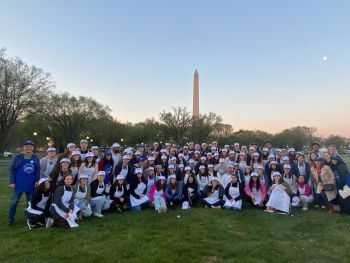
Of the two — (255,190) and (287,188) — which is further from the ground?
(287,188)

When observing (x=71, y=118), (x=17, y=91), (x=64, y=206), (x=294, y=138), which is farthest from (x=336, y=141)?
(x=64, y=206)

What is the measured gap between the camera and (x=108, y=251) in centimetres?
552

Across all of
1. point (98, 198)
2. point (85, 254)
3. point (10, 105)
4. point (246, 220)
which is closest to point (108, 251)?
point (85, 254)

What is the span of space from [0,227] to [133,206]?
11.5 ft

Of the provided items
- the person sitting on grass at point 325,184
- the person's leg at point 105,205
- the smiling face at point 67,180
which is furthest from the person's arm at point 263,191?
the smiling face at point 67,180

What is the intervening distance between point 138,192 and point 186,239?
11.5ft

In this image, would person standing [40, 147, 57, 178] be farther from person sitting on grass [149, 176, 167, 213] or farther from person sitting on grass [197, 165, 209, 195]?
person sitting on grass [197, 165, 209, 195]

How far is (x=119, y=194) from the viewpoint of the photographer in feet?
29.9

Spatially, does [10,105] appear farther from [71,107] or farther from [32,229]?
[32,229]

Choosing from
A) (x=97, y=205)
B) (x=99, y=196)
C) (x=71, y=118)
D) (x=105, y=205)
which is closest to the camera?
(x=97, y=205)

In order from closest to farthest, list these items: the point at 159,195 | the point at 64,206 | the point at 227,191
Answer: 1. the point at 64,206
2. the point at 159,195
3. the point at 227,191

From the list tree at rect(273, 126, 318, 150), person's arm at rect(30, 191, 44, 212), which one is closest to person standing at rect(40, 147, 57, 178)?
person's arm at rect(30, 191, 44, 212)

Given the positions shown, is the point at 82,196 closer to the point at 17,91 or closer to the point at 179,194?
the point at 179,194

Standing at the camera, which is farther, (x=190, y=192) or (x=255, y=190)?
(x=190, y=192)
